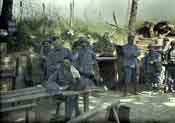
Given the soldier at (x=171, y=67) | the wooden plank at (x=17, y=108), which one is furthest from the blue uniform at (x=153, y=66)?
the wooden plank at (x=17, y=108)

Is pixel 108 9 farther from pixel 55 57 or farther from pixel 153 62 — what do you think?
pixel 55 57

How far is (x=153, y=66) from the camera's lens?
12.9 m

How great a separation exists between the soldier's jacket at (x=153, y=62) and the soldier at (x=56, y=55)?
3735 mm

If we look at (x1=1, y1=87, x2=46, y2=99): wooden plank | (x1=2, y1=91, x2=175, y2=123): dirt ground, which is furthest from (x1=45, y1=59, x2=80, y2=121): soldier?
(x1=1, y1=87, x2=46, y2=99): wooden plank

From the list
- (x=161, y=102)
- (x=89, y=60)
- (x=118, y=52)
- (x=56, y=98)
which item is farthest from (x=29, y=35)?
(x=56, y=98)

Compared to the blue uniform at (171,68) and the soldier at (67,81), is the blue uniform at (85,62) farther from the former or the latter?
the blue uniform at (171,68)

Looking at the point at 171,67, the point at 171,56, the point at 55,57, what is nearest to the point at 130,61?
the point at 171,56

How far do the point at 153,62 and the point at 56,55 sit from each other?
4.02 metres

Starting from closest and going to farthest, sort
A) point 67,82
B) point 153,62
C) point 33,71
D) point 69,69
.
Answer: point 67,82 < point 69,69 < point 33,71 < point 153,62

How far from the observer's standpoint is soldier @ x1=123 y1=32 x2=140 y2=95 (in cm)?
1207

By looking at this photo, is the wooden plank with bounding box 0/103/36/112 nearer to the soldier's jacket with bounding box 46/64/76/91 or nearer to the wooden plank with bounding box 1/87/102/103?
the wooden plank with bounding box 1/87/102/103

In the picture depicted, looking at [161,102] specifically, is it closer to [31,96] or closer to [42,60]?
[42,60]

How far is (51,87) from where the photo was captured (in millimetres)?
7652

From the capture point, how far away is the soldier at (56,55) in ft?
31.9
